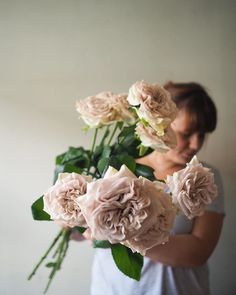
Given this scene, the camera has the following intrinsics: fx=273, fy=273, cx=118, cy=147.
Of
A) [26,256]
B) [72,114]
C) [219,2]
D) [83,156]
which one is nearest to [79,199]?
[83,156]

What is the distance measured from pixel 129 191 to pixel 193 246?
1.50ft

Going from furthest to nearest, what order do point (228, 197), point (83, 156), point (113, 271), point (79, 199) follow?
1. point (228, 197)
2. point (113, 271)
3. point (83, 156)
4. point (79, 199)

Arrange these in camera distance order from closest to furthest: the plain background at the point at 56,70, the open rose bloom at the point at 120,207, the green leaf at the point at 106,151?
the open rose bloom at the point at 120,207
the green leaf at the point at 106,151
the plain background at the point at 56,70

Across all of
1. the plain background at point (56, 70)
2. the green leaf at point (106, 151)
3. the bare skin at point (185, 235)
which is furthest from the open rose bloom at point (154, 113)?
the plain background at point (56, 70)

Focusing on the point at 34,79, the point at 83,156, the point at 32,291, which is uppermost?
the point at 34,79

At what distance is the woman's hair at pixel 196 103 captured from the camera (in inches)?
28.0

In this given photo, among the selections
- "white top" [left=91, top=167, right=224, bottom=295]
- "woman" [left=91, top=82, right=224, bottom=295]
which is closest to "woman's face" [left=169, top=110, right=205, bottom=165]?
"woman" [left=91, top=82, right=224, bottom=295]

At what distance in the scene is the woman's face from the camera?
2.31 feet

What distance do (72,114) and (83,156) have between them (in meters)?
0.46

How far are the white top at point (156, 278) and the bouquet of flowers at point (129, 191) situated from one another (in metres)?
0.27

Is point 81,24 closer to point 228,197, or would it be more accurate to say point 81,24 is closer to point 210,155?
point 210,155

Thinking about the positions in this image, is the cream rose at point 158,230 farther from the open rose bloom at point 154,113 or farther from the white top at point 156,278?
the white top at point 156,278

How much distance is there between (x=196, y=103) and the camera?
2.36 feet

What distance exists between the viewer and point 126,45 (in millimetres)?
998
